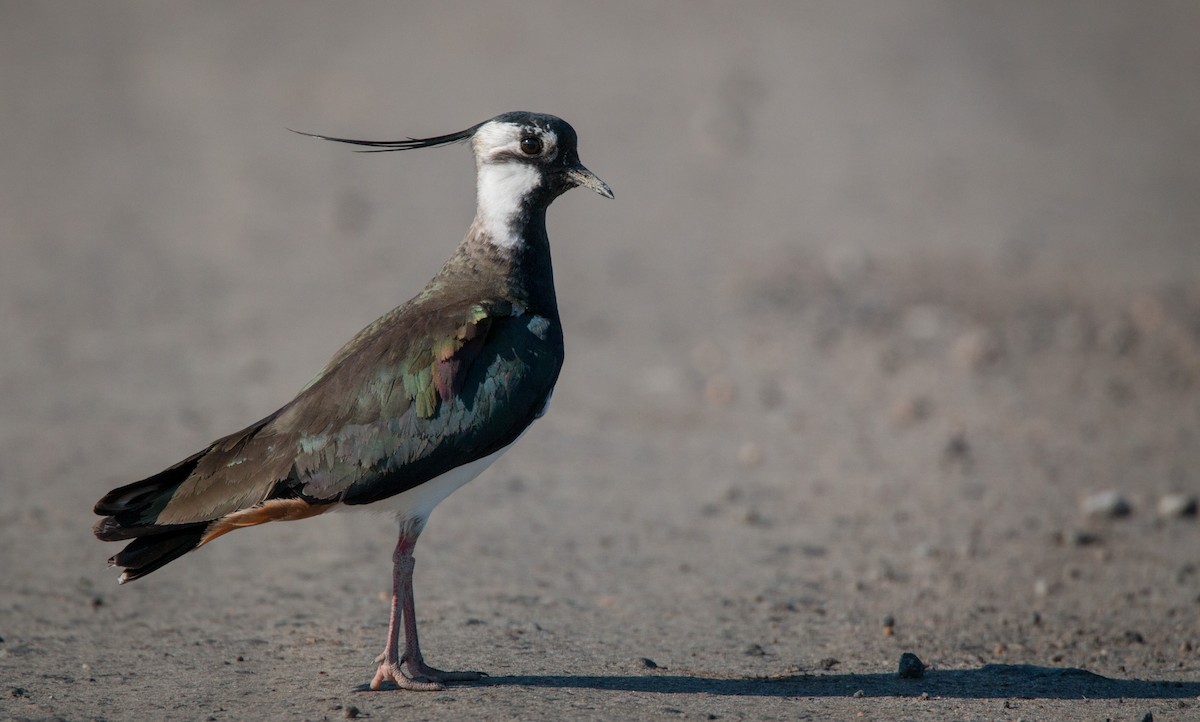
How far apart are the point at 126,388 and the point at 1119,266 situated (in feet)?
29.8

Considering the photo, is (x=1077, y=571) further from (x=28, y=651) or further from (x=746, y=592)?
(x=28, y=651)

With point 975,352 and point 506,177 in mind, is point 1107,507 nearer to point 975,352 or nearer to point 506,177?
point 975,352

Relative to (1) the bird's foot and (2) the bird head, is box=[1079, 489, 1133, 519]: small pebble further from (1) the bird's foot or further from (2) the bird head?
(1) the bird's foot

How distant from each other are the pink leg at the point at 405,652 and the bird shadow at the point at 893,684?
0.67 feet

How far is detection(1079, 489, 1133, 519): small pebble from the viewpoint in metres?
8.57

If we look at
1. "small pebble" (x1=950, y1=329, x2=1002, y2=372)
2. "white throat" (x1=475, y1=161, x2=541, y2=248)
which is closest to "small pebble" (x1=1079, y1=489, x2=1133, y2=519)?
"small pebble" (x1=950, y1=329, x2=1002, y2=372)

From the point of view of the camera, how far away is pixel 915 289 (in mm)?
12070

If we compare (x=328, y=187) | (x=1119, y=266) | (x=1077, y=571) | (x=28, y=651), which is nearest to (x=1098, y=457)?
(x=1077, y=571)

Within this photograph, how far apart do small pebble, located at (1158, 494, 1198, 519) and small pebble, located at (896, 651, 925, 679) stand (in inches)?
136

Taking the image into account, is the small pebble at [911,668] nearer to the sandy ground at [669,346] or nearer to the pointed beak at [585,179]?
the sandy ground at [669,346]

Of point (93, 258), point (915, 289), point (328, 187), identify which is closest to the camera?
point (915, 289)

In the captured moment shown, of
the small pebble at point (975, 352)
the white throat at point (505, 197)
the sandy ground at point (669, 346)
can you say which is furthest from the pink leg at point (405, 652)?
the small pebble at point (975, 352)

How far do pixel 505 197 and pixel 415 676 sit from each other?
221 cm

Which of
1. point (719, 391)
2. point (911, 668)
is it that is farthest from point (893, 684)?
point (719, 391)
